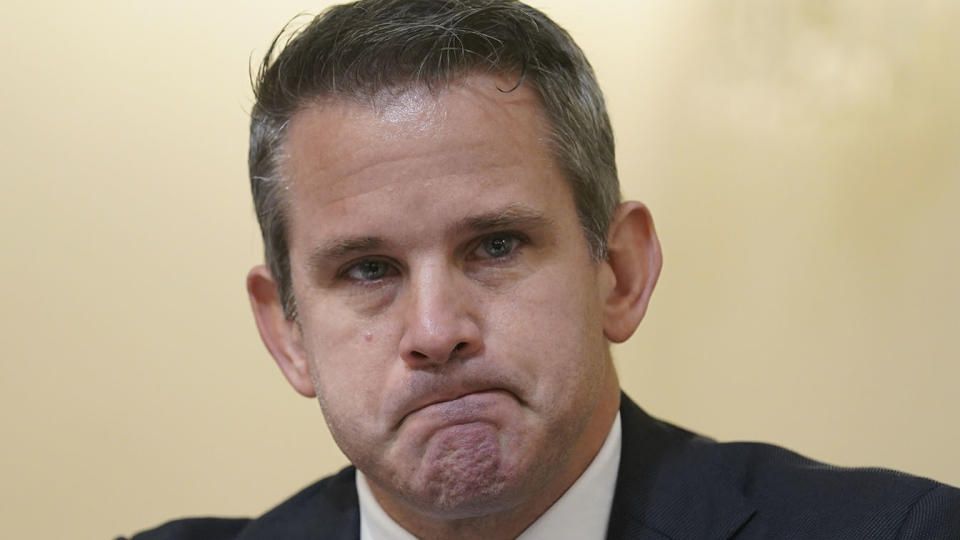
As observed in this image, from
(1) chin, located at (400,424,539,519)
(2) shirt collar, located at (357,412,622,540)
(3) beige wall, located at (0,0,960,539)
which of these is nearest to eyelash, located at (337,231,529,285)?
(1) chin, located at (400,424,539,519)

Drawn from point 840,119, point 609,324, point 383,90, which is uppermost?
point 383,90

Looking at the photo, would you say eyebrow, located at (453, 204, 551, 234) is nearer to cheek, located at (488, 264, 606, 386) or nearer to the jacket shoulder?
cheek, located at (488, 264, 606, 386)

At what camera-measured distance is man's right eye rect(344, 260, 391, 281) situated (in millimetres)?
1982

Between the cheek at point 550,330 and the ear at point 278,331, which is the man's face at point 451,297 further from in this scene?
the ear at point 278,331

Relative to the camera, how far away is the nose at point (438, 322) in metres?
1.85

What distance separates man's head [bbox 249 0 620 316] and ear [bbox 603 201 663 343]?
0.04m

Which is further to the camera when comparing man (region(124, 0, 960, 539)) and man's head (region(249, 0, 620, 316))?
man's head (region(249, 0, 620, 316))

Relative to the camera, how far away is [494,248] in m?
1.97

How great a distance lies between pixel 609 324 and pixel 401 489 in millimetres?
428

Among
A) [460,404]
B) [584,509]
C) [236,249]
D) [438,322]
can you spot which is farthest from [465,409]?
[236,249]

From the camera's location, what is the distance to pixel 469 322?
1.88 m

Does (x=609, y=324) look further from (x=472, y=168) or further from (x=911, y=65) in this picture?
(x=911, y=65)

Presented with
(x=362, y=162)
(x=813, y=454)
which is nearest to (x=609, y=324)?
(x=362, y=162)

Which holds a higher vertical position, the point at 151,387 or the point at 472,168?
the point at 472,168
